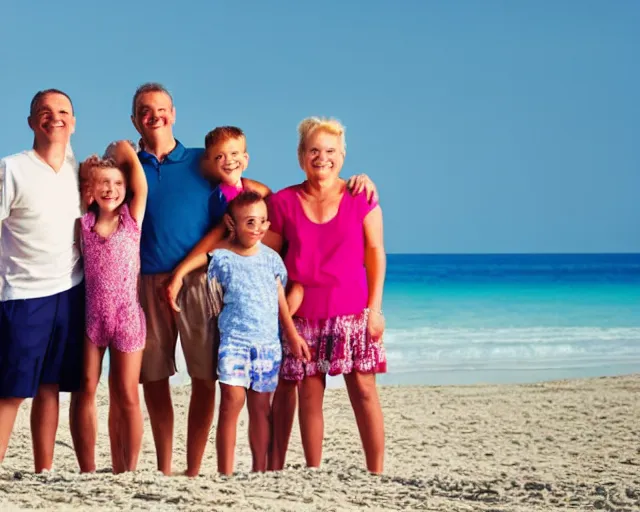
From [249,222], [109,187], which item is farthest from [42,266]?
[249,222]

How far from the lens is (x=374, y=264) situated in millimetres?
4371

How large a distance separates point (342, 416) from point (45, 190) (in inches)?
177

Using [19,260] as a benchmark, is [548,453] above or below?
below

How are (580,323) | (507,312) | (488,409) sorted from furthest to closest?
1. (507,312)
2. (580,323)
3. (488,409)

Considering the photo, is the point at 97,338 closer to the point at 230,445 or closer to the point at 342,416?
the point at 230,445

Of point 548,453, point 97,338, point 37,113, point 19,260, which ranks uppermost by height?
point 37,113

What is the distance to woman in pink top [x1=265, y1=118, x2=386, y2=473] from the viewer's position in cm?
427

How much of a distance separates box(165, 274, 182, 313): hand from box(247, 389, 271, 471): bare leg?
1.73 feet

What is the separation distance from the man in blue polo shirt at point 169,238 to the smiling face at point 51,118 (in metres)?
0.31

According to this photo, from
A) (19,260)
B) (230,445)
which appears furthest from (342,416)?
(19,260)

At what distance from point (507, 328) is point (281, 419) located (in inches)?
592

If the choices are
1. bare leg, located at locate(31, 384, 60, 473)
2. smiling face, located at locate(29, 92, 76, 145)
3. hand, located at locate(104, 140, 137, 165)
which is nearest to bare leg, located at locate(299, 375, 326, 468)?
bare leg, located at locate(31, 384, 60, 473)

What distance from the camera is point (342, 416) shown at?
26.6 feet

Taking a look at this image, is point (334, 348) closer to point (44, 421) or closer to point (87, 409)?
point (87, 409)
